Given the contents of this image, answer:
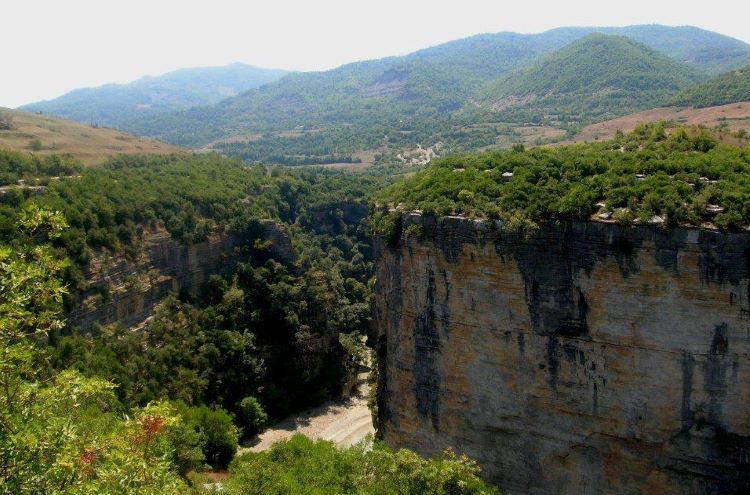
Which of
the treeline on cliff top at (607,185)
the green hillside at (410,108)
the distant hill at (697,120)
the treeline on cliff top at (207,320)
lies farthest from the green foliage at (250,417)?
the green hillside at (410,108)

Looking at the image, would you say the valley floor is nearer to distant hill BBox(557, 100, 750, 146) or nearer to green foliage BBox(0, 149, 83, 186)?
green foliage BBox(0, 149, 83, 186)

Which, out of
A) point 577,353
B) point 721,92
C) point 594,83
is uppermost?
point 594,83

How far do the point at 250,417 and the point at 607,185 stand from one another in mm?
22313

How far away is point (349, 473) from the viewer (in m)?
19.3

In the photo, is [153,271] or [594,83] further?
[594,83]

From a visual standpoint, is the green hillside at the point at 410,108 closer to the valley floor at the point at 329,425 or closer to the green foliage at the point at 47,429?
the valley floor at the point at 329,425

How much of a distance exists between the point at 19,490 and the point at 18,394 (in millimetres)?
1301

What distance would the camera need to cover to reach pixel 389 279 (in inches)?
934

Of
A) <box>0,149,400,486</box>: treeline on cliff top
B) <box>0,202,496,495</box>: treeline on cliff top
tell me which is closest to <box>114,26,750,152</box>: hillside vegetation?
<box>0,149,400,486</box>: treeline on cliff top

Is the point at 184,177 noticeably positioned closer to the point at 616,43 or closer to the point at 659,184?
the point at 659,184

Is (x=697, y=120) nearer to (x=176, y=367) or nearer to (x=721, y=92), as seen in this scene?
(x=721, y=92)

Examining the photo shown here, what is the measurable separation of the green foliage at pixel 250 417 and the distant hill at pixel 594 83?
6081 centimetres

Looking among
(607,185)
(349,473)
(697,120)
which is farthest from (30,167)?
(697,120)

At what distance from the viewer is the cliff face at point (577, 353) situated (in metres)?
17.2
